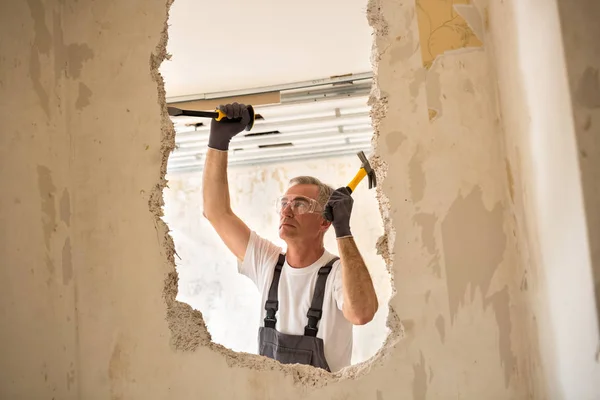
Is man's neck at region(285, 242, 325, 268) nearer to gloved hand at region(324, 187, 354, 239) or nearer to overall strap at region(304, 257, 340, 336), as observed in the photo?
overall strap at region(304, 257, 340, 336)

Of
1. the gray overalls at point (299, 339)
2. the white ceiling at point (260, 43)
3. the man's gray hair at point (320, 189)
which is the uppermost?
the white ceiling at point (260, 43)

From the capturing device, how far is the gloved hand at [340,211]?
217cm

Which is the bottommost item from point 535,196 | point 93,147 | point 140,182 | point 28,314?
point 28,314

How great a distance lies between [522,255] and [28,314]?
1.54 meters

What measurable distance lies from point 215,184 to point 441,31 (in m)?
1.54

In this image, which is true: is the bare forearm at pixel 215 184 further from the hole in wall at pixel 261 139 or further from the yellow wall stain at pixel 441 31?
the yellow wall stain at pixel 441 31

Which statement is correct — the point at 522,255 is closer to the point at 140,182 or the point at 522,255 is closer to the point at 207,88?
the point at 140,182

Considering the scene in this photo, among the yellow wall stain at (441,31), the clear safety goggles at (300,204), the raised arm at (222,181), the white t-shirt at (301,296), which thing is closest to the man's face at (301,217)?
the clear safety goggles at (300,204)

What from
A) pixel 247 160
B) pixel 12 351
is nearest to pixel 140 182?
pixel 12 351

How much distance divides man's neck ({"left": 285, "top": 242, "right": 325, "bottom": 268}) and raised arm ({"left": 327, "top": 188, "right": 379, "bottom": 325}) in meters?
0.59

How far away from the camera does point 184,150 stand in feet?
15.5

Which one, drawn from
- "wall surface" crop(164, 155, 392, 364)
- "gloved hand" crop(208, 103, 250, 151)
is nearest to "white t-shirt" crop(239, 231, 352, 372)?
"gloved hand" crop(208, 103, 250, 151)

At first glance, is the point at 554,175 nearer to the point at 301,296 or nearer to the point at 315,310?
the point at 315,310

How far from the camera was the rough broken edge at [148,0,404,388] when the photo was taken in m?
1.60
